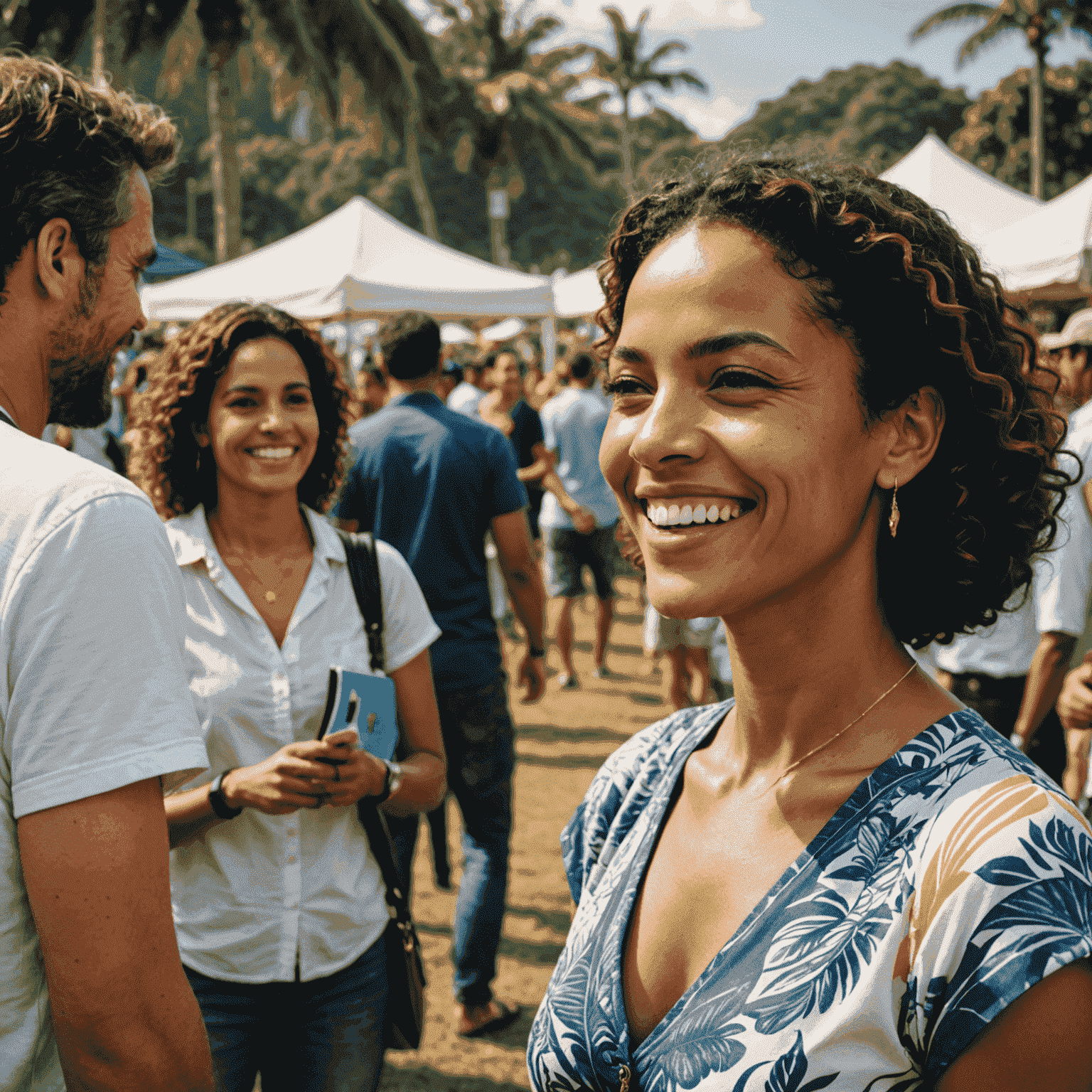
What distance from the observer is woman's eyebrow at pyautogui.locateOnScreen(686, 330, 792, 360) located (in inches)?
47.9

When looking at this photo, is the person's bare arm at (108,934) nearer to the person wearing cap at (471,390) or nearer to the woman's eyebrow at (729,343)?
the woman's eyebrow at (729,343)

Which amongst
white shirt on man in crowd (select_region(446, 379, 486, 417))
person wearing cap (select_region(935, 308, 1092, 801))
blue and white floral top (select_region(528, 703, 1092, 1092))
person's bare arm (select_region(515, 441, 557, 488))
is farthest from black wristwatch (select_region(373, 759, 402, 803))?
white shirt on man in crowd (select_region(446, 379, 486, 417))

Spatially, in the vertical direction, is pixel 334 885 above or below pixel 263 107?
below

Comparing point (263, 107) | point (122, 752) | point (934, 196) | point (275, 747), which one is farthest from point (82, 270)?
point (263, 107)

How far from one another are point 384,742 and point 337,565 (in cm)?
46

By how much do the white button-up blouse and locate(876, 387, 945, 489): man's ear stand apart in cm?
139

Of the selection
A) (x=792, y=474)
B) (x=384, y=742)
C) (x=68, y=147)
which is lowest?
(x=384, y=742)

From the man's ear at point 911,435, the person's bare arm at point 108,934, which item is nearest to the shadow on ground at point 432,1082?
the person's bare arm at point 108,934

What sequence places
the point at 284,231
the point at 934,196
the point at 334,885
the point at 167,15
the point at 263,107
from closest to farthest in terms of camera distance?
the point at 334,885, the point at 934,196, the point at 167,15, the point at 284,231, the point at 263,107

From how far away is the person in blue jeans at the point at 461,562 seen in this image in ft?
12.3

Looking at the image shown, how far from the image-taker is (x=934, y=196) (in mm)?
8680

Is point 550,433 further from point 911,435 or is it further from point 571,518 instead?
point 911,435

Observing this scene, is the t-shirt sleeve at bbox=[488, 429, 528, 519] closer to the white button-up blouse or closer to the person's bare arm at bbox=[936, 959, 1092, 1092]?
the white button-up blouse

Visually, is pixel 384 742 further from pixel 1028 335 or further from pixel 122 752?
pixel 1028 335
